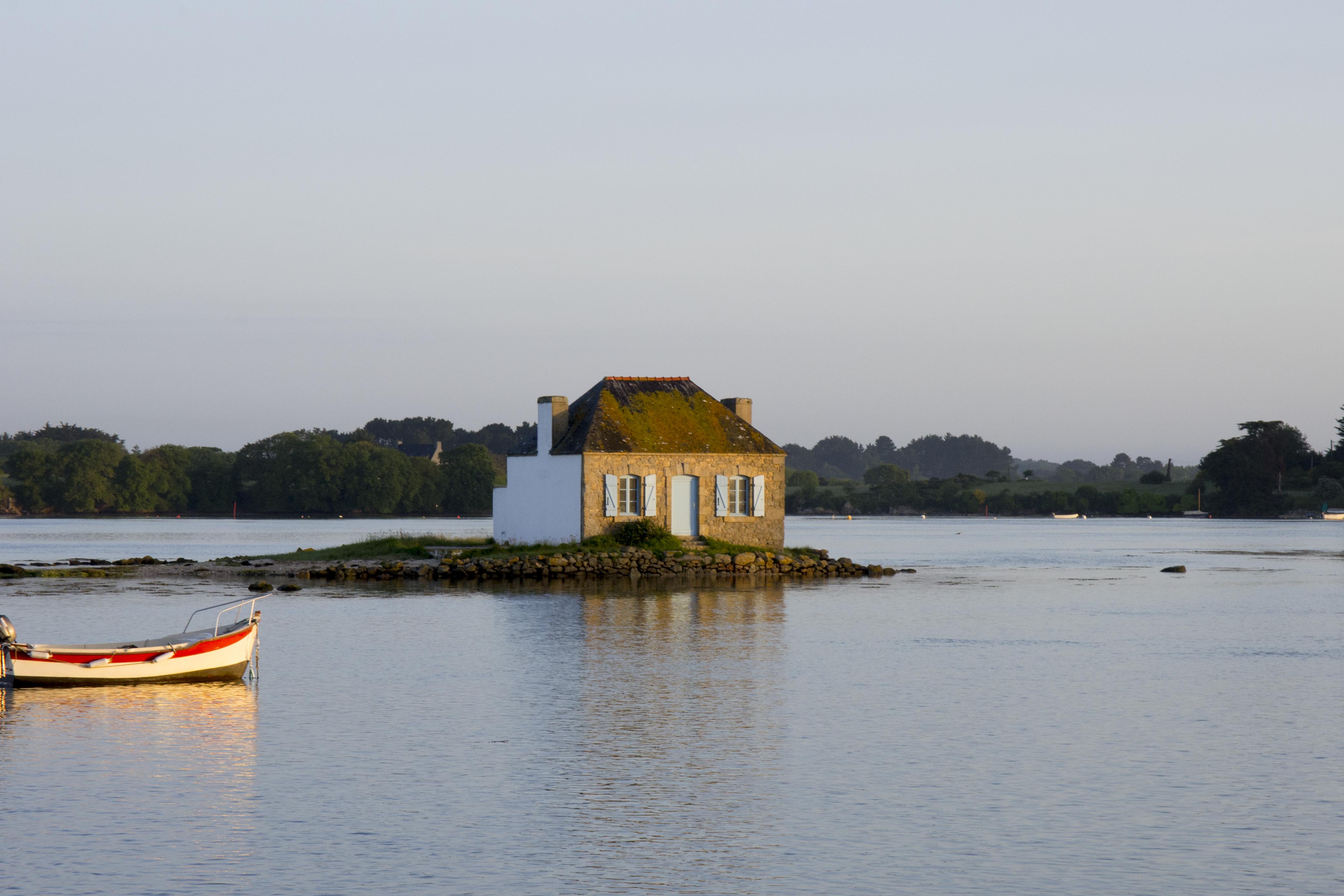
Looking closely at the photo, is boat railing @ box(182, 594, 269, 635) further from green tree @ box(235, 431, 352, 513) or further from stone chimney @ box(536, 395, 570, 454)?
green tree @ box(235, 431, 352, 513)

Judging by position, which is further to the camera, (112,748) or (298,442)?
(298,442)

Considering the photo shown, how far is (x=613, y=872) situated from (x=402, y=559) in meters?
41.3

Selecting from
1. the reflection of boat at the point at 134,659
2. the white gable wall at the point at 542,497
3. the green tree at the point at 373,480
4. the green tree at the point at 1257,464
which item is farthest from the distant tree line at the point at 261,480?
the reflection of boat at the point at 134,659

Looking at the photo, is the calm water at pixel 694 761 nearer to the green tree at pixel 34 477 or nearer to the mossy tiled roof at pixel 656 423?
the mossy tiled roof at pixel 656 423

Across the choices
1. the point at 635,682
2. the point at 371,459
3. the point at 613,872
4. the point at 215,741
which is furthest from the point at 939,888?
the point at 371,459

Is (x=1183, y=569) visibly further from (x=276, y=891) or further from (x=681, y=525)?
(x=276, y=891)

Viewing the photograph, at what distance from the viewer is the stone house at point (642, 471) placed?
158 ft

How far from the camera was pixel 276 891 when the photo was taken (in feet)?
34.8

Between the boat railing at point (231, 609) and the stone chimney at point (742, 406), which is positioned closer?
the boat railing at point (231, 609)

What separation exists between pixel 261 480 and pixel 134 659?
143678 mm

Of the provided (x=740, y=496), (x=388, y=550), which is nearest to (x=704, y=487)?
(x=740, y=496)

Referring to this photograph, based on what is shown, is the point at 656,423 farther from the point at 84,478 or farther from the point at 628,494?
the point at 84,478

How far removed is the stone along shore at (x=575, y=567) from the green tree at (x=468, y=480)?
112 m

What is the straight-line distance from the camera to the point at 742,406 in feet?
174
